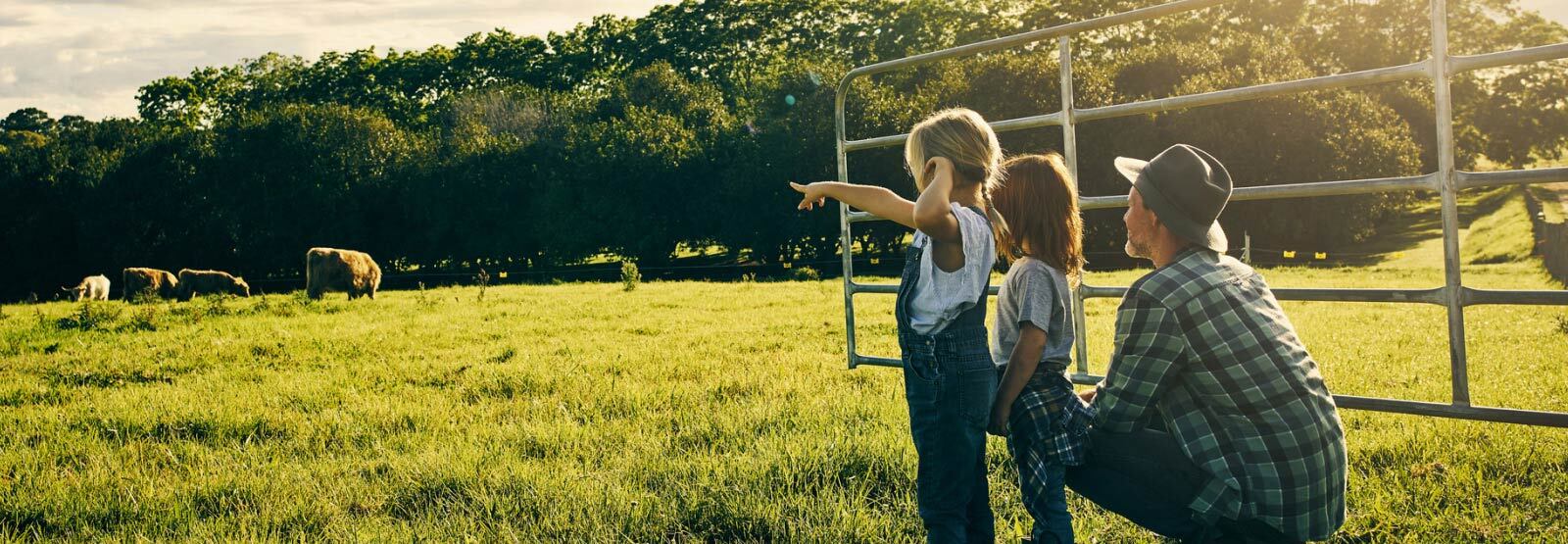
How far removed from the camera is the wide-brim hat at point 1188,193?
2738 millimetres

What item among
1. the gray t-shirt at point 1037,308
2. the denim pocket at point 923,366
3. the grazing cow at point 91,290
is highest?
the grazing cow at point 91,290

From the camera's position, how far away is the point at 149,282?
1891cm

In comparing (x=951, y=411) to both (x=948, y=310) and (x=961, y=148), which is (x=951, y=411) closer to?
(x=948, y=310)

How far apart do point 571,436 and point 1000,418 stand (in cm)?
277

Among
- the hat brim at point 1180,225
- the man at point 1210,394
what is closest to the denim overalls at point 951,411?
the man at point 1210,394

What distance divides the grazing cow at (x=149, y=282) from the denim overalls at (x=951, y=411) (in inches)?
774

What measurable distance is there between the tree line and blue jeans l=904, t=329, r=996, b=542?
2212 centimetres

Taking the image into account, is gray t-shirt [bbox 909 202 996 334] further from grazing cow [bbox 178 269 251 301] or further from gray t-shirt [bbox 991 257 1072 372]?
grazing cow [bbox 178 269 251 301]

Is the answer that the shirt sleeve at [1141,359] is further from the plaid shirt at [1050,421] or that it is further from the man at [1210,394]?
the plaid shirt at [1050,421]

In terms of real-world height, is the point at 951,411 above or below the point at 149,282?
below

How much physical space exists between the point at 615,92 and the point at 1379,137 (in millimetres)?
30463

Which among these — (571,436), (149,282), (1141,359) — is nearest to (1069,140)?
(1141,359)

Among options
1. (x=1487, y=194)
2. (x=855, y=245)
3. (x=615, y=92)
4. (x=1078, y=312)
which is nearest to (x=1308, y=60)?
(x=1487, y=194)

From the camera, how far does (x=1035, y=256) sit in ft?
10.8
